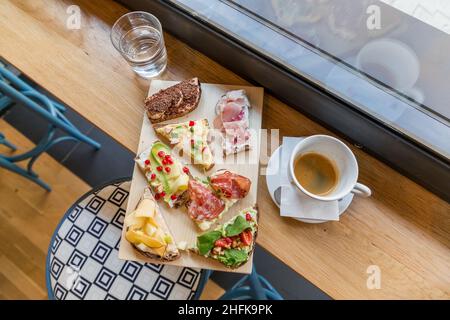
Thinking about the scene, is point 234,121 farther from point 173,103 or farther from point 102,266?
point 102,266

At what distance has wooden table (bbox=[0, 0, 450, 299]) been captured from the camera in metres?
0.71

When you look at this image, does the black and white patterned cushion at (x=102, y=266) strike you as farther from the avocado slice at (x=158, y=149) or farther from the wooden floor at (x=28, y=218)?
the wooden floor at (x=28, y=218)

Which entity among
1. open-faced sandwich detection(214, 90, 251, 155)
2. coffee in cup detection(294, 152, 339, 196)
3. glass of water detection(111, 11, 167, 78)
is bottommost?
coffee in cup detection(294, 152, 339, 196)

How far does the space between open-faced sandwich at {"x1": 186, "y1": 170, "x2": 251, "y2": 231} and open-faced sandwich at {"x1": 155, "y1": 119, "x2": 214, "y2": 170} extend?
0.16ft

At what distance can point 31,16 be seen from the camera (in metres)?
0.90

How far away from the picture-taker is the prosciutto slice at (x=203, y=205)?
2.39 ft

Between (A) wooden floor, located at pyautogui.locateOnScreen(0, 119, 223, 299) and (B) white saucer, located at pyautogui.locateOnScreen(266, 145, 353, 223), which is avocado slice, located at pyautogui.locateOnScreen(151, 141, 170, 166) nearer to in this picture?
(B) white saucer, located at pyautogui.locateOnScreen(266, 145, 353, 223)

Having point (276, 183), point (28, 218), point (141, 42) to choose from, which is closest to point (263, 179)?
point (276, 183)

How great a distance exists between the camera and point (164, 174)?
0.75 metres

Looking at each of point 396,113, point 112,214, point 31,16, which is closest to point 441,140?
point 396,113

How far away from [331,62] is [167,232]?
46 cm

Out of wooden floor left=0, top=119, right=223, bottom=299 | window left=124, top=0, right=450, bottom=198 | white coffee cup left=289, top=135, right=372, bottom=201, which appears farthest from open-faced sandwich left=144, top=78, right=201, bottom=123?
wooden floor left=0, top=119, right=223, bottom=299

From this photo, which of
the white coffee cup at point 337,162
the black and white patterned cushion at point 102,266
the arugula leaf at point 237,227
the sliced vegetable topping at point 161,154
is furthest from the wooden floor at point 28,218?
the white coffee cup at point 337,162
